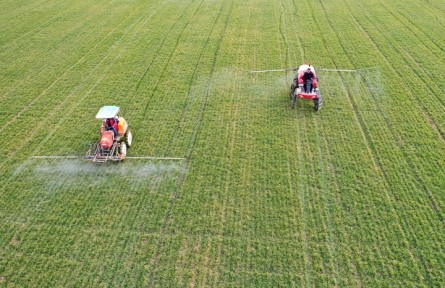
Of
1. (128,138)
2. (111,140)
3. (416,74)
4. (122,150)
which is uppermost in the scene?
(416,74)

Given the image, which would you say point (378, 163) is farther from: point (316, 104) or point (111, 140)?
point (111, 140)

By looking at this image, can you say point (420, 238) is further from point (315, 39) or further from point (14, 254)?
point (315, 39)

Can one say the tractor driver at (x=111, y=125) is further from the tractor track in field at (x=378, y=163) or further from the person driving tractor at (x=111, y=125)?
the tractor track in field at (x=378, y=163)

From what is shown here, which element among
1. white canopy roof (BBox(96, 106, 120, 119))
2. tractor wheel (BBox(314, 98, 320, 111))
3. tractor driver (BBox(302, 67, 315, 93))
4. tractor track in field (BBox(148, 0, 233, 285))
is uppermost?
tractor driver (BBox(302, 67, 315, 93))

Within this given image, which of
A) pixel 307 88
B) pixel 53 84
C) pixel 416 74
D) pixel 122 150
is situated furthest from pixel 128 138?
pixel 416 74

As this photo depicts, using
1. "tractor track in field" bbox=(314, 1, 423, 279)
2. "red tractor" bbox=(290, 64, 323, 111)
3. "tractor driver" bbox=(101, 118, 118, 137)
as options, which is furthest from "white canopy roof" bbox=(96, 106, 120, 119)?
"tractor track in field" bbox=(314, 1, 423, 279)

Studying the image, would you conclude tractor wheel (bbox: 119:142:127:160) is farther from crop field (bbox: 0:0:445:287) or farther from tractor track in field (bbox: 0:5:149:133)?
tractor track in field (bbox: 0:5:149:133)

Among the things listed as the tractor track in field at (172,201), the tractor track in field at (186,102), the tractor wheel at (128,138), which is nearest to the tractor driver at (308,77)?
the tractor track in field at (172,201)

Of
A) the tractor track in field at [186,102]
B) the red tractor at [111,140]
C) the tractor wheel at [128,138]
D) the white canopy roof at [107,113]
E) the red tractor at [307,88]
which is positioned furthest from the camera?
the red tractor at [307,88]

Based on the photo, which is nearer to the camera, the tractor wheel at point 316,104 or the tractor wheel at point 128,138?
the tractor wheel at point 128,138
